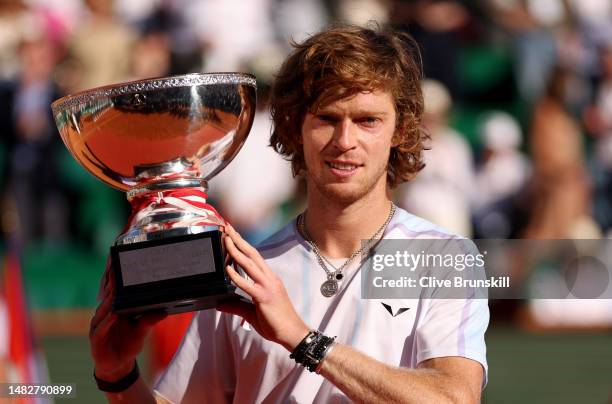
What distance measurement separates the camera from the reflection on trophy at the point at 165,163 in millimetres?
2939

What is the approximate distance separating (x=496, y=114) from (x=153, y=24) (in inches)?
123

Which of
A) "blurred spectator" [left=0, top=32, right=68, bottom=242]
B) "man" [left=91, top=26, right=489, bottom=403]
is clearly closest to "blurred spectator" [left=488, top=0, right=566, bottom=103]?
"blurred spectator" [left=0, top=32, right=68, bottom=242]

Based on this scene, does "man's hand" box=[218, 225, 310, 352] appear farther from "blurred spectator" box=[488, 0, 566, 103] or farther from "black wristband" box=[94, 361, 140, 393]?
"blurred spectator" box=[488, 0, 566, 103]

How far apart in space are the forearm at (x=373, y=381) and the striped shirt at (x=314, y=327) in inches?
5.7

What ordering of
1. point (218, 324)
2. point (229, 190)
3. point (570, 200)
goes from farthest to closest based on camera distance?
point (570, 200) → point (229, 190) → point (218, 324)

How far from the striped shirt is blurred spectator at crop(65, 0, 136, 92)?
7.77 metres

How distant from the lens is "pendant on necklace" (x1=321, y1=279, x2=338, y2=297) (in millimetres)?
3229

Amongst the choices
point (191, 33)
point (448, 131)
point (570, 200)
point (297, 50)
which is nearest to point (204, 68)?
point (191, 33)

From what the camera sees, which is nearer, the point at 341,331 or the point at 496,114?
the point at 341,331

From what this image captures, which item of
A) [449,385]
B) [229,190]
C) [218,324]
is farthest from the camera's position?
[229,190]

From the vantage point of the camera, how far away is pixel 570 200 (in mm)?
10641

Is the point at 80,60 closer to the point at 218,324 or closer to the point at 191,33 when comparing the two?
the point at 191,33

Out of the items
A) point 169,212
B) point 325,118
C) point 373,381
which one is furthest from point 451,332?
point 169,212

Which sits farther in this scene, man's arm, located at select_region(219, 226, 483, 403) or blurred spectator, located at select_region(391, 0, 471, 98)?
blurred spectator, located at select_region(391, 0, 471, 98)
